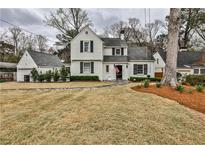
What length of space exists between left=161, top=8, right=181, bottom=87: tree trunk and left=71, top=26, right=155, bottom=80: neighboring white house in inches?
381

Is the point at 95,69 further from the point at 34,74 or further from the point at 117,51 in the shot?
the point at 34,74

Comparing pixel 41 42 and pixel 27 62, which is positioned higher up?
pixel 41 42

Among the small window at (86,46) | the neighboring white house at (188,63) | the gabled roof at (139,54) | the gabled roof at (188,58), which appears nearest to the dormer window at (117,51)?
the gabled roof at (139,54)

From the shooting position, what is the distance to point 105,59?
19.5 meters

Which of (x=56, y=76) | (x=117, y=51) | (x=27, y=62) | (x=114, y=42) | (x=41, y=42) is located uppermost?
(x=41, y=42)

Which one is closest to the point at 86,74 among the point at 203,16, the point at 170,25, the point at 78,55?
the point at 78,55

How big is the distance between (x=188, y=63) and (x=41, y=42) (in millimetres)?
22281

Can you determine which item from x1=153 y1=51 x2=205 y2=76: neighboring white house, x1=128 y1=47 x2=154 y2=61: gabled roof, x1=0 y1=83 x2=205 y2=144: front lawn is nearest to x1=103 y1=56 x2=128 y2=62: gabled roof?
x1=128 y1=47 x2=154 y2=61: gabled roof

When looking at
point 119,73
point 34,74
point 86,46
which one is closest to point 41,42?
point 34,74

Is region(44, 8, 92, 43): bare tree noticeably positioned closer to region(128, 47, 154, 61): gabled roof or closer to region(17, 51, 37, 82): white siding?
region(17, 51, 37, 82): white siding

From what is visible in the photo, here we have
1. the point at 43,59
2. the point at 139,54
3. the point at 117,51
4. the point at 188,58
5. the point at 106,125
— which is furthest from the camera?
the point at 188,58

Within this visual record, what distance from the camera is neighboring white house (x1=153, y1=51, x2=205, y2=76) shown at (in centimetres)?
2245

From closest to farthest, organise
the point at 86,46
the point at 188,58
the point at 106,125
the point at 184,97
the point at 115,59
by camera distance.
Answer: the point at 106,125 < the point at 184,97 < the point at 86,46 < the point at 115,59 < the point at 188,58
